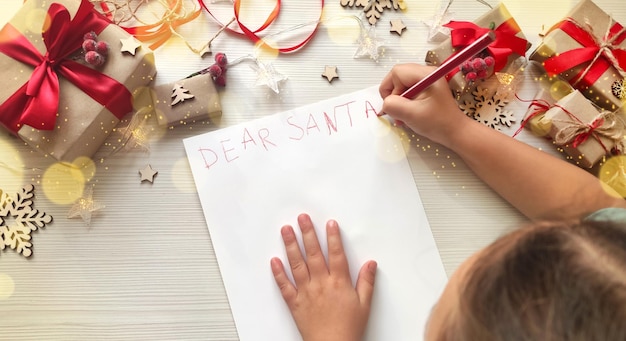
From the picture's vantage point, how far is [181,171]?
618mm

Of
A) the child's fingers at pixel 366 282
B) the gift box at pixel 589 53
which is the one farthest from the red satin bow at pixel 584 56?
the child's fingers at pixel 366 282

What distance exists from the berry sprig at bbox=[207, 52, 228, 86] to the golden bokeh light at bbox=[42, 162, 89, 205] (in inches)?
7.4

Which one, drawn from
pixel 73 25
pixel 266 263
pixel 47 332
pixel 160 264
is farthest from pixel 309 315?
pixel 73 25

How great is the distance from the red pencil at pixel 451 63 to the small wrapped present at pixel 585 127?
0.49 feet

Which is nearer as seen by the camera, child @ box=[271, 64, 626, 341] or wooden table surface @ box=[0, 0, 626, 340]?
child @ box=[271, 64, 626, 341]

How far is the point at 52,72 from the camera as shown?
1.88ft

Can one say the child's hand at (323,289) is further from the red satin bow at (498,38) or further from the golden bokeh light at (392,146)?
the red satin bow at (498,38)

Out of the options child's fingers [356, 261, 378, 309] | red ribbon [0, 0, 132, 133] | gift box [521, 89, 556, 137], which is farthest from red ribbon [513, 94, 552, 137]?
red ribbon [0, 0, 132, 133]

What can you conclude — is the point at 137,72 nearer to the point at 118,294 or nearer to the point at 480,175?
the point at 118,294

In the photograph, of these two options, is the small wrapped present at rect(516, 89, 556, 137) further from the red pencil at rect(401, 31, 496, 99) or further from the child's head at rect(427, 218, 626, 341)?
the child's head at rect(427, 218, 626, 341)

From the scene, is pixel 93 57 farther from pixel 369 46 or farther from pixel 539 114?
pixel 539 114

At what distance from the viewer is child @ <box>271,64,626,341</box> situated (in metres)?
0.37

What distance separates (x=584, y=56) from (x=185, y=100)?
18.9 inches

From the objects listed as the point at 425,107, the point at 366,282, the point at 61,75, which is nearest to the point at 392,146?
the point at 425,107
